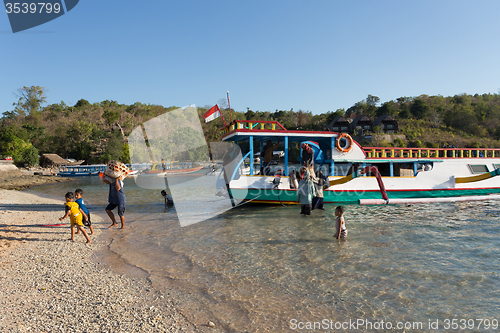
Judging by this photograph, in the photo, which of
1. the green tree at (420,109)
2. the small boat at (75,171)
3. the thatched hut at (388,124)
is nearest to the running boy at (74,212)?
the small boat at (75,171)

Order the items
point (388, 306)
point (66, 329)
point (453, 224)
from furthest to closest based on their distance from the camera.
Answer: point (453, 224) < point (388, 306) < point (66, 329)

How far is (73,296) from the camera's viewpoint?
530 centimetres

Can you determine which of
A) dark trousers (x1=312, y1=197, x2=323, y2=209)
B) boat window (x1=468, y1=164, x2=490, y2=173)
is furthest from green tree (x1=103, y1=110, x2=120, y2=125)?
Answer: boat window (x1=468, y1=164, x2=490, y2=173)

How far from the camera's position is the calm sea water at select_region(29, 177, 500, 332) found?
5.18m

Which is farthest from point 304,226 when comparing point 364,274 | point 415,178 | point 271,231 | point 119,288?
point 415,178

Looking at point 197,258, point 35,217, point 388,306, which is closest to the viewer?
point 388,306

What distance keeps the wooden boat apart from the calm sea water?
247 centimetres

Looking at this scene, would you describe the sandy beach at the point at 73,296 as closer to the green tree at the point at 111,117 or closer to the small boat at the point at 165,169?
the small boat at the point at 165,169

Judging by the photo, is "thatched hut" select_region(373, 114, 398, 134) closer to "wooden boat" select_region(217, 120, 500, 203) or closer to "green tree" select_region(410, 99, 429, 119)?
"green tree" select_region(410, 99, 429, 119)

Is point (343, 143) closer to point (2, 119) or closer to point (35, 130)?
point (35, 130)

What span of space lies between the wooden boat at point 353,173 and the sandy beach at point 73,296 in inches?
326

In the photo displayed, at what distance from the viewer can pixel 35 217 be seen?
44.7 ft

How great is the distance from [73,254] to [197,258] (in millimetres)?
3603

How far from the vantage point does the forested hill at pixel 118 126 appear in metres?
68.0
